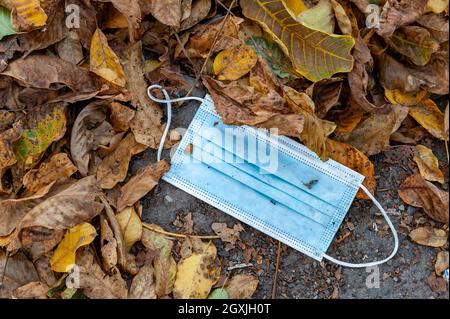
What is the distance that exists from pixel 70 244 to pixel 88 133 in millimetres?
316

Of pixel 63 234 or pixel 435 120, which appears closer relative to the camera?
pixel 63 234

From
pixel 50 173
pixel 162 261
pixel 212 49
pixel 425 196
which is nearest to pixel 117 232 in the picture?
pixel 162 261

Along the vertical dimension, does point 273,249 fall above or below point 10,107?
below

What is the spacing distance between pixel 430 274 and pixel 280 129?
577 mm

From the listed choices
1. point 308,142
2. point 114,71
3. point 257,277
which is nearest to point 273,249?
point 257,277

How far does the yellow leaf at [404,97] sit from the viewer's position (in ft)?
6.00

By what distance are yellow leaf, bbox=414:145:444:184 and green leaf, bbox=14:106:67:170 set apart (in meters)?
1.01

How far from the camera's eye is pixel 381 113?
176cm

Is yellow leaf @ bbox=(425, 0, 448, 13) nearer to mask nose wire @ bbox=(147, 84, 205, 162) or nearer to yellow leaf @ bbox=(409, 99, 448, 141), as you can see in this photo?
yellow leaf @ bbox=(409, 99, 448, 141)

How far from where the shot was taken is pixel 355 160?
1.79 meters

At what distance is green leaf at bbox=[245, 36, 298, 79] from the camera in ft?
5.84

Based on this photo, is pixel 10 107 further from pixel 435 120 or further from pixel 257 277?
pixel 435 120

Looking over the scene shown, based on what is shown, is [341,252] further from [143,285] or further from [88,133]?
[88,133]
